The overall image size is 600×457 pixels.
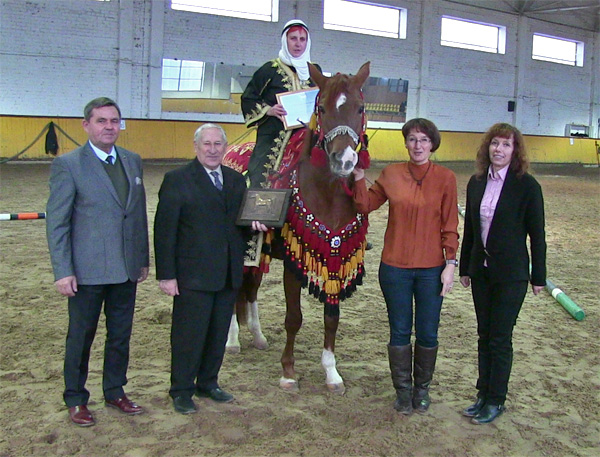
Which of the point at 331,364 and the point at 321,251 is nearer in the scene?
the point at 321,251

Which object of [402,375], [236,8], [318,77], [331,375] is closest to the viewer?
[402,375]

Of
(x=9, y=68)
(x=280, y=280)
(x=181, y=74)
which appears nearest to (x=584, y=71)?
(x=181, y=74)

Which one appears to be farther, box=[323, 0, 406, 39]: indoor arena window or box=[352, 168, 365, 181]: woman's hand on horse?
box=[323, 0, 406, 39]: indoor arena window

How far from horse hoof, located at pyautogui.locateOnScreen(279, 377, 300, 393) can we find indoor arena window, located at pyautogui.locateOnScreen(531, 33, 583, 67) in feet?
81.2

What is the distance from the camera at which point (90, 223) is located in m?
3.05

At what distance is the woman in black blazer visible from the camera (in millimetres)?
3178

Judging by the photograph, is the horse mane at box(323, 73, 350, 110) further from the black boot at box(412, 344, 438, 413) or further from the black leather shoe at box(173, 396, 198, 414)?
the black leather shoe at box(173, 396, 198, 414)

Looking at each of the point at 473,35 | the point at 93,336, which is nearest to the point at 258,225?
the point at 93,336

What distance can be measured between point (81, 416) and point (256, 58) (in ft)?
57.3

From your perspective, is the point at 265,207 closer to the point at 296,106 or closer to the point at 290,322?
Answer: the point at 290,322

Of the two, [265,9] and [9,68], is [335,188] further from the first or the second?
[265,9]

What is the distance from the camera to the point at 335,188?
3660 millimetres

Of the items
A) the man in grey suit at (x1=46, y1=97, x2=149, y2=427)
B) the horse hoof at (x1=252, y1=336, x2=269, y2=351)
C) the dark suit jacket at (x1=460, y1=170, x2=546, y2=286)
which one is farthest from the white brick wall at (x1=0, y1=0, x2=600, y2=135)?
the dark suit jacket at (x1=460, y1=170, x2=546, y2=286)

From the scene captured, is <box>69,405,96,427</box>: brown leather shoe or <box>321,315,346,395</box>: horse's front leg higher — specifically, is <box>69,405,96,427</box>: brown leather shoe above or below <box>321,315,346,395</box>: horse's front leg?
below
